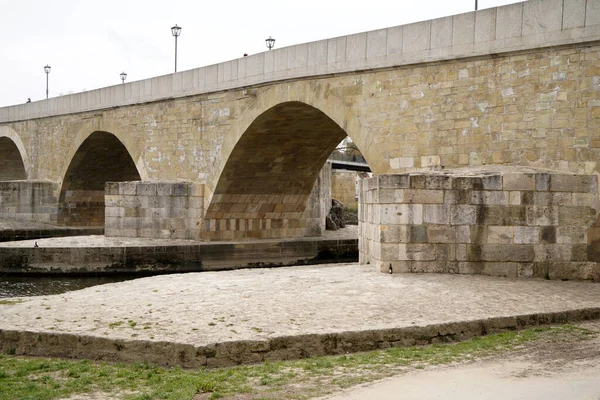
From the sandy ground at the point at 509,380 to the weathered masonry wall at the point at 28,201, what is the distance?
61.3 feet

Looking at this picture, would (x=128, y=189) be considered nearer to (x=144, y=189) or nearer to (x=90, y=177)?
(x=144, y=189)

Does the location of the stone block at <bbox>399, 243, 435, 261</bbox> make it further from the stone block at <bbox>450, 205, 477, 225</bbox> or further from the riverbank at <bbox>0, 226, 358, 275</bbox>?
the riverbank at <bbox>0, 226, 358, 275</bbox>

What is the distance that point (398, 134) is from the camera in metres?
11.1

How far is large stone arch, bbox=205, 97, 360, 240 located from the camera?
14609 mm

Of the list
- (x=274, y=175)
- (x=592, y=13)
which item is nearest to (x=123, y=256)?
(x=274, y=175)

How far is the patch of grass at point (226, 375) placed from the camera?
4582 mm

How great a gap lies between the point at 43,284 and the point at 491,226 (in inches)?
337

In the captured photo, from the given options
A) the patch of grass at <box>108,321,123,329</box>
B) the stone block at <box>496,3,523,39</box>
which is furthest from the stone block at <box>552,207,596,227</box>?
the patch of grass at <box>108,321,123,329</box>

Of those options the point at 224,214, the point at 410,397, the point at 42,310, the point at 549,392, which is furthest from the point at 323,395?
the point at 224,214

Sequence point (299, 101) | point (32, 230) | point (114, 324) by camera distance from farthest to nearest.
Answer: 1. point (32, 230)
2. point (299, 101)
3. point (114, 324)

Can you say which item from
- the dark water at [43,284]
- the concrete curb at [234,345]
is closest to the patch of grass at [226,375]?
the concrete curb at [234,345]

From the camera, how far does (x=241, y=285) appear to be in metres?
8.11

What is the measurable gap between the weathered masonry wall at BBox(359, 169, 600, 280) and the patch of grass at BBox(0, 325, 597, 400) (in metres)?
2.86

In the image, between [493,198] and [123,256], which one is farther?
[123,256]
